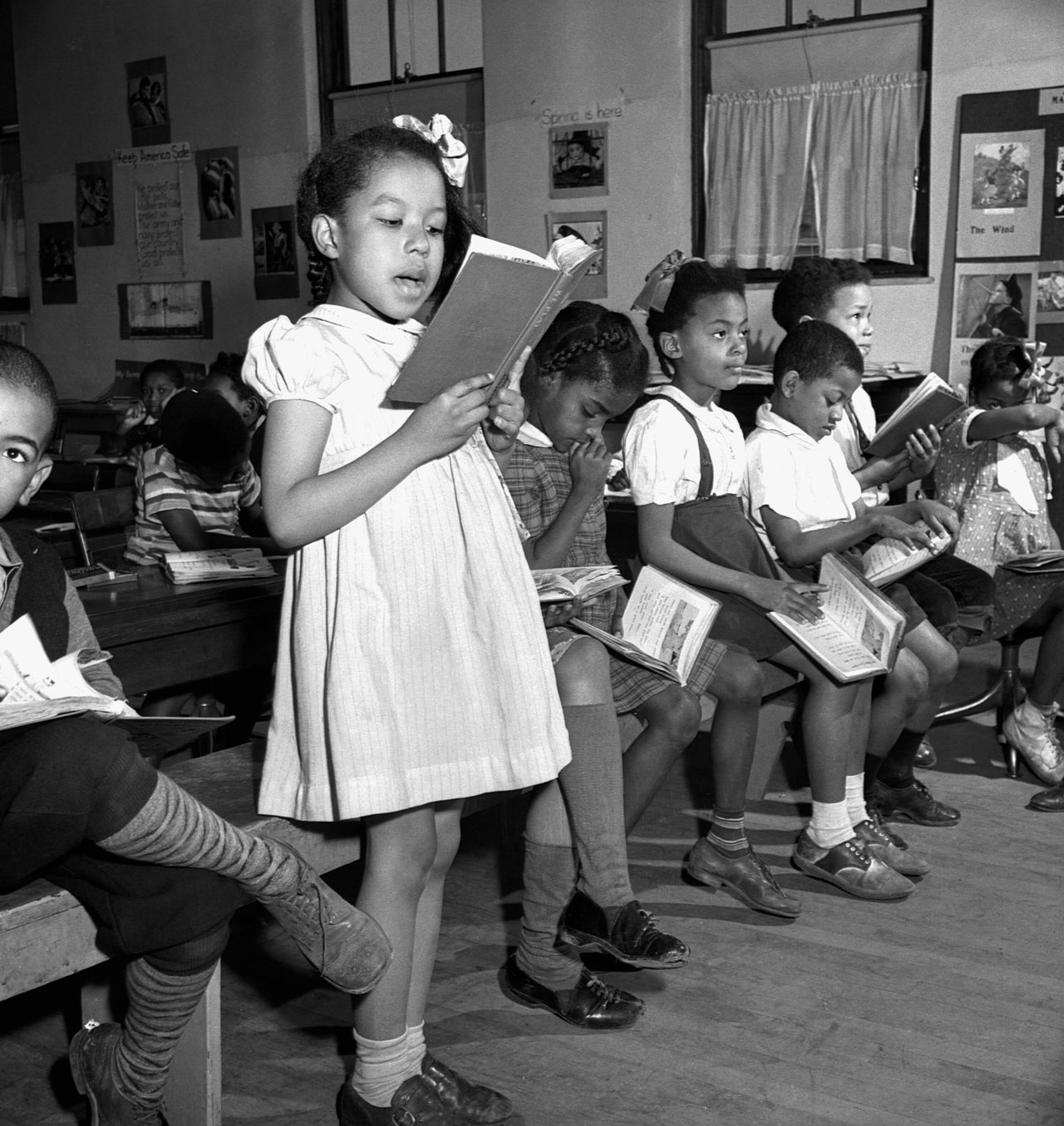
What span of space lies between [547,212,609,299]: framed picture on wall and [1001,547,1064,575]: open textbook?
2.93m

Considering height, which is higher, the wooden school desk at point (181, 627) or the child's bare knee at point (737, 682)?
the wooden school desk at point (181, 627)

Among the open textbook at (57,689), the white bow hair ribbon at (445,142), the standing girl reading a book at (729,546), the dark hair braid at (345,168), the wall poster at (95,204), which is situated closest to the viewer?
the open textbook at (57,689)

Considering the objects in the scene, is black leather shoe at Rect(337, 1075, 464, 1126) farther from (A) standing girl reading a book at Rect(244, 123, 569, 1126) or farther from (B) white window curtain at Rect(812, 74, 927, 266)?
(B) white window curtain at Rect(812, 74, 927, 266)

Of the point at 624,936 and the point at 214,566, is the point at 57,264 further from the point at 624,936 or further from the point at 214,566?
the point at 624,936

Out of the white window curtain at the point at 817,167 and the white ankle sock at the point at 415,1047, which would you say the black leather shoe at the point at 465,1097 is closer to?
the white ankle sock at the point at 415,1047

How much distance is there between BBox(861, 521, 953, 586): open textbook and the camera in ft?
10.1

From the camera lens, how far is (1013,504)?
12.6 ft

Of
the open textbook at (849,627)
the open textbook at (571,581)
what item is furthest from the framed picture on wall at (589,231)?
the open textbook at (571,581)

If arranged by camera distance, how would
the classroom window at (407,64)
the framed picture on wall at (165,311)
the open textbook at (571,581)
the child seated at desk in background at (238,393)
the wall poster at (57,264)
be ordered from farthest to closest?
the wall poster at (57,264) < the framed picture on wall at (165,311) < the classroom window at (407,64) < the child seated at desk in background at (238,393) < the open textbook at (571,581)

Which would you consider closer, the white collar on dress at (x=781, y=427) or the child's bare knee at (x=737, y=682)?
the child's bare knee at (x=737, y=682)

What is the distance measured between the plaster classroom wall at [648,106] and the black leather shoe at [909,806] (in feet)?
8.34

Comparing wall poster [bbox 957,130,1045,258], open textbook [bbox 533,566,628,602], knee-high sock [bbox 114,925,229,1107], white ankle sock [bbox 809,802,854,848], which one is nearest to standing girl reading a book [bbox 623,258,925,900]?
white ankle sock [bbox 809,802,854,848]

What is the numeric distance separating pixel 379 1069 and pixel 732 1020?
67 cm

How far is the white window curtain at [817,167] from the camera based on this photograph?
5352mm
